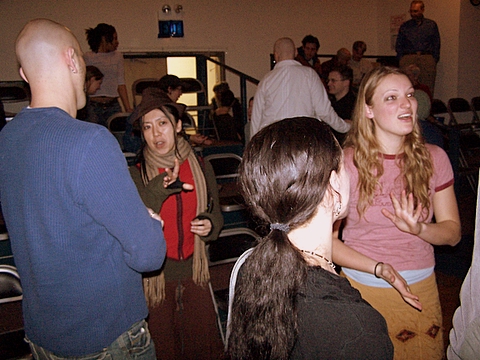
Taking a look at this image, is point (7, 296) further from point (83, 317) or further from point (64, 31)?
point (64, 31)

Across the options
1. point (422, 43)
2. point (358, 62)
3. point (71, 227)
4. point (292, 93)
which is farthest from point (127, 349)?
point (358, 62)

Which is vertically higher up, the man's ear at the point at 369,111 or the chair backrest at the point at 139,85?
the chair backrest at the point at 139,85

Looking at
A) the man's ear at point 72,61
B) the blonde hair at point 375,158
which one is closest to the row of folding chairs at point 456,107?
the blonde hair at point 375,158

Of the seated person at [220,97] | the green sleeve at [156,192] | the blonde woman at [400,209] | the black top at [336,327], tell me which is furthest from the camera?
the seated person at [220,97]

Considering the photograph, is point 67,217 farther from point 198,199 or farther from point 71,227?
point 198,199

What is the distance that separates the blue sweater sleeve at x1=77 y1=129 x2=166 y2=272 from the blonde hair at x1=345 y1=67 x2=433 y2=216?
2.86 feet

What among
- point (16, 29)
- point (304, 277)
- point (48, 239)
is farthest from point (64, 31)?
point (16, 29)

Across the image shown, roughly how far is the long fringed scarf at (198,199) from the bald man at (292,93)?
4.06ft

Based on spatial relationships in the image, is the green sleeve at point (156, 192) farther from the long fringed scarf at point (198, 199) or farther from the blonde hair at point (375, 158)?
the blonde hair at point (375, 158)

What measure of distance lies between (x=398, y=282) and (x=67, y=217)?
1097 mm

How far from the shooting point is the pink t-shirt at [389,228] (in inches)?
62.5

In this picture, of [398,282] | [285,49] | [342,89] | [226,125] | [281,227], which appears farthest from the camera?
[226,125]

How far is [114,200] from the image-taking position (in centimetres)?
114

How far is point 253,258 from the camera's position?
3.22ft
